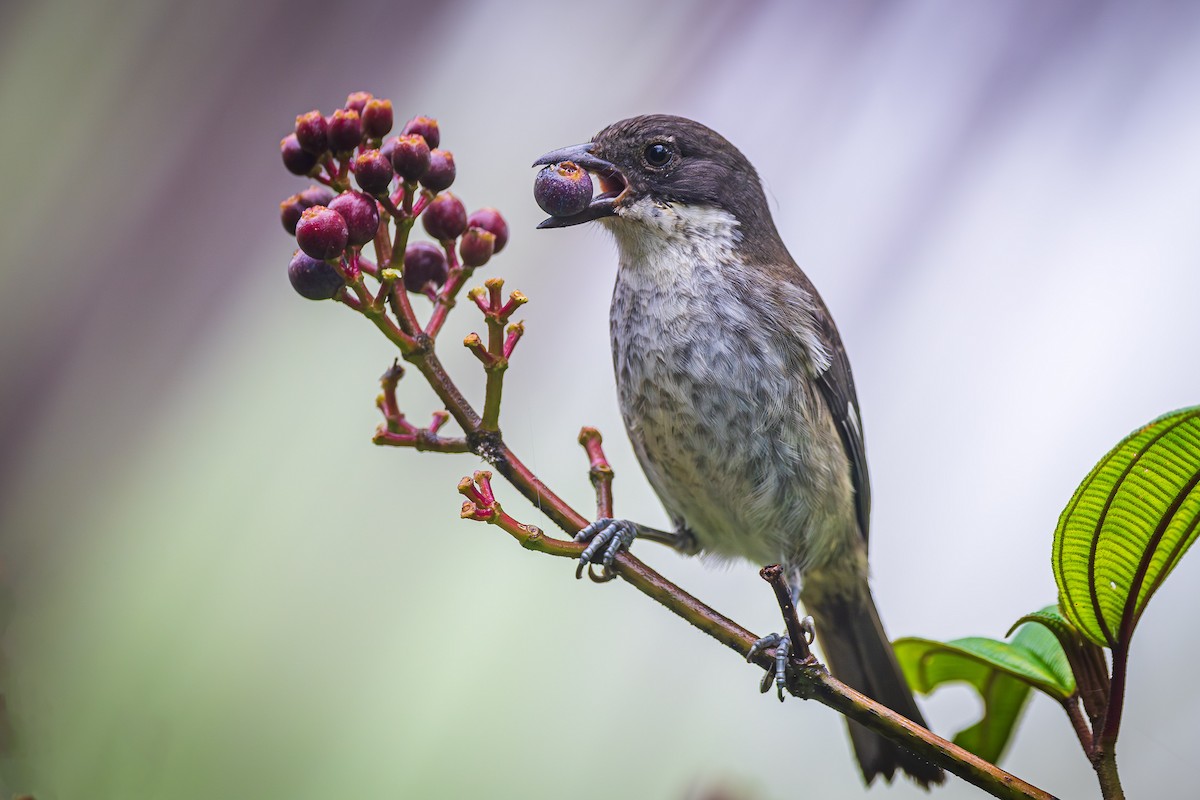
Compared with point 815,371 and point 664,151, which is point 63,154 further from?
point 815,371

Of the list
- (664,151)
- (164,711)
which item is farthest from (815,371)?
(164,711)

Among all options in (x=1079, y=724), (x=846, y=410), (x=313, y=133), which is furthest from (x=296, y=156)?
(x=846, y=410)

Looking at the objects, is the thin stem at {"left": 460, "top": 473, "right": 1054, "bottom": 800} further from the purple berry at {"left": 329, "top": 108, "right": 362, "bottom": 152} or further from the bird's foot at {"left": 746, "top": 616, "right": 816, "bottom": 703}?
the purple berry at {"left": 329, "top": 108, "right": 362, "bottom": 152}

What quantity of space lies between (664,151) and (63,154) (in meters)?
1.26

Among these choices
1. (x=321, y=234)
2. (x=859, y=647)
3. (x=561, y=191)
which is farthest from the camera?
(x=859, y=647)

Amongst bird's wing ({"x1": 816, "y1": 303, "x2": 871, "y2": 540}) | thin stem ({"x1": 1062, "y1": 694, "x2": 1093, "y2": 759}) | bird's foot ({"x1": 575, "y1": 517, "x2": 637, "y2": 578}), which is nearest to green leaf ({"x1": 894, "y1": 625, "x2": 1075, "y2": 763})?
thin stem ({"x1": 1062, "y1": 694, "x2": 1093, "y2": 759})

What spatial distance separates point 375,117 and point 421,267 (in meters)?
0.16

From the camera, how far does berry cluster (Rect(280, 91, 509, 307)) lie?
2.52ft

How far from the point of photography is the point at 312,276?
803mm

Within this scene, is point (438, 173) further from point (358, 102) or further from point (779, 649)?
point (779, 649)

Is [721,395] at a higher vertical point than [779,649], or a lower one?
higher

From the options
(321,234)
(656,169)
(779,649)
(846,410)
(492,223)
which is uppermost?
(656,169)

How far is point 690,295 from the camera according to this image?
1323 mm

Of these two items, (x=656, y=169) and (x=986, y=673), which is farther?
(x=656, y=169)
